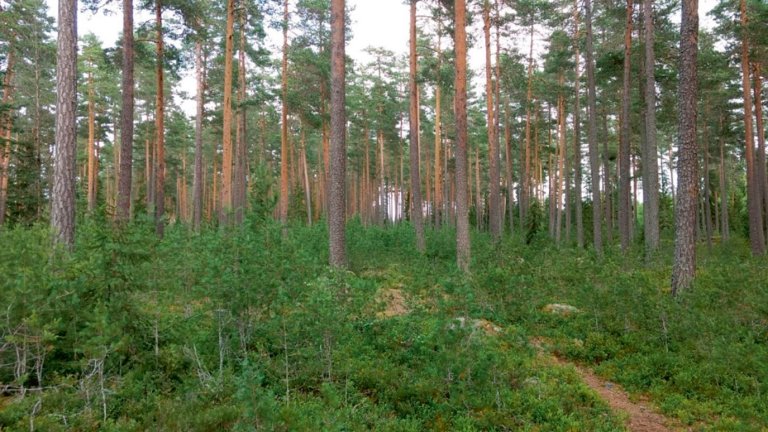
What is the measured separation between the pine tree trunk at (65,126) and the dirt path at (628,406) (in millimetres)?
8399

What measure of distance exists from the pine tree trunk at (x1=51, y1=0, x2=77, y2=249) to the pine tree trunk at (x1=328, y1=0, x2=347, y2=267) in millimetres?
4928

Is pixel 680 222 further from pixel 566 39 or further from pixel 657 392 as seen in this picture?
pixel 566 39

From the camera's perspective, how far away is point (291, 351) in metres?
5.76

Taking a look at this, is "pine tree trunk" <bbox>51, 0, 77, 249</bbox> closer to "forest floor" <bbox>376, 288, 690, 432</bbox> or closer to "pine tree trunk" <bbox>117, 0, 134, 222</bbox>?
"pine tree trunk" <bbox>117, 0, 134, 222</bbox>

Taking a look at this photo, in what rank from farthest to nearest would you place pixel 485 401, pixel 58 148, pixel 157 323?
pixel 58 148, pixel 485 401, pixel 157 323

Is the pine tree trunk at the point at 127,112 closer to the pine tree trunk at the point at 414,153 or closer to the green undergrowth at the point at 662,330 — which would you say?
the green undergrowth at the point at 662,330

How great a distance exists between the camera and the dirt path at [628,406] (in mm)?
5184

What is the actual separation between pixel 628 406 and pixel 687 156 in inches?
240

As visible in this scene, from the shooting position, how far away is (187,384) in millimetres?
4449

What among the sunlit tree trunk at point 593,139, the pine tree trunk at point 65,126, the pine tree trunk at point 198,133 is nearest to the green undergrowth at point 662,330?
the sunlit tree trunk at point 593,139

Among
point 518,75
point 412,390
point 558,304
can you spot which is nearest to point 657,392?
point 412,390

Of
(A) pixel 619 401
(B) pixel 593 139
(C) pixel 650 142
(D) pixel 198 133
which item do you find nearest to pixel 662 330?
(A) pixel 619 401

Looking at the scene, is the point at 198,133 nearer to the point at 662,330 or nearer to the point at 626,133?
the point at 626,133

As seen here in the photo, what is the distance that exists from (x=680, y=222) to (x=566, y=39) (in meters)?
14.6
